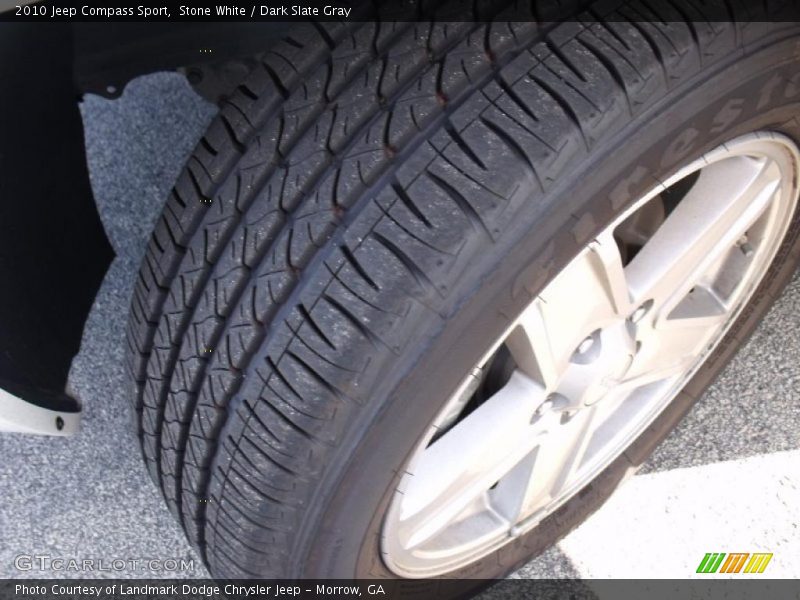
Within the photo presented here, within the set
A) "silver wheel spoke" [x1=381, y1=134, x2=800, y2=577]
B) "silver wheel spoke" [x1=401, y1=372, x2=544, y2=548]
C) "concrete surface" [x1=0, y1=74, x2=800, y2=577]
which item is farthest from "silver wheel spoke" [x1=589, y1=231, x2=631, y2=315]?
"concrete surface" [x1=0, y1=74, x2=800, y2=577]

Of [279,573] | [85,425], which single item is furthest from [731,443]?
[85,425]

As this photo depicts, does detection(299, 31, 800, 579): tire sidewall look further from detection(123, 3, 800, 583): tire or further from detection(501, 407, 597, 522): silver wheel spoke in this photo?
detection(501, 407, 597, 522): silver wheel spoke

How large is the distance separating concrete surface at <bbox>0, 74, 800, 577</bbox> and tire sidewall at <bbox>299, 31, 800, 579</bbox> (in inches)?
25.8

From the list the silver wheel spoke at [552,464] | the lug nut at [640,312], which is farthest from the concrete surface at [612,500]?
the lug nut at [640,312]

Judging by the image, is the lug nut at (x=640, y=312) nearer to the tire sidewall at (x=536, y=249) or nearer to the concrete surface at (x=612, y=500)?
the tire sidewall at (x=536, y=249)

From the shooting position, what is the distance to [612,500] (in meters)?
1.69

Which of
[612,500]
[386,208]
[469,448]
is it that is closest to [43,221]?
[386,208]

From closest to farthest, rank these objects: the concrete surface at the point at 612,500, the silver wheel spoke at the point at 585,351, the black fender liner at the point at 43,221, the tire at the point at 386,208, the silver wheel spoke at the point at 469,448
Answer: the tire at the point at 386,208, the black fender liner at the point at 43,221, the silver wheel spoke at the point at 585,351, the silver wheel spoke at the point at 469,448, the concrete surface at the point at 612,500

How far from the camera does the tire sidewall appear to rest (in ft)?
3.01

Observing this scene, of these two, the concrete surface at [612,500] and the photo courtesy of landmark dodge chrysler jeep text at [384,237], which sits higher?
the photo courtesy of landmark dodge chrysler jeep text at [384,237]

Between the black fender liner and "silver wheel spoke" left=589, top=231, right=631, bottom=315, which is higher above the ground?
"silver wheel spoke" left=589, top=231, right=631, bottom=315

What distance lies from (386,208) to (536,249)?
167 mm

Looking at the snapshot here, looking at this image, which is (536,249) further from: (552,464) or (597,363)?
(552,464)

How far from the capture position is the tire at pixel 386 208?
901mm
